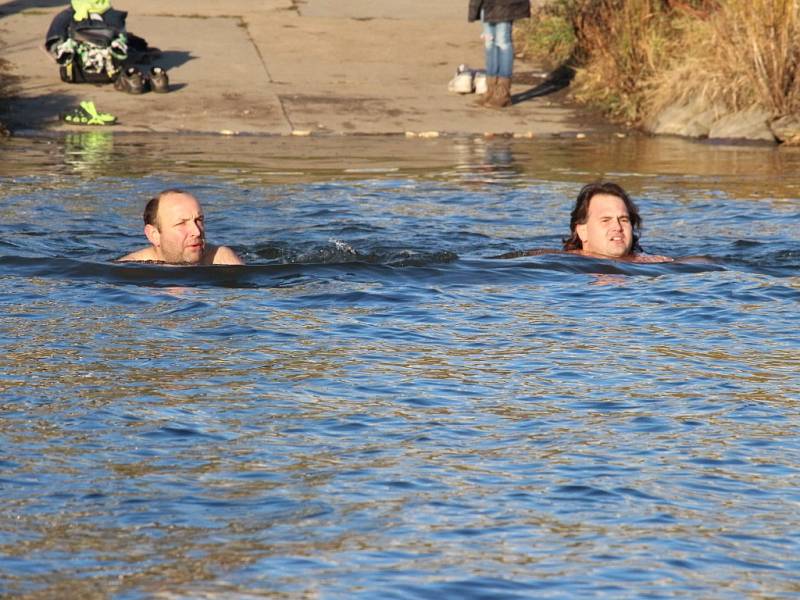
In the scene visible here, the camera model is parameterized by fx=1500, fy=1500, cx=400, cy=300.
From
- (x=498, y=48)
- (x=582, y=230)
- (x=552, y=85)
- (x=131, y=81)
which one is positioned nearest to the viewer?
(x=582, y=230)

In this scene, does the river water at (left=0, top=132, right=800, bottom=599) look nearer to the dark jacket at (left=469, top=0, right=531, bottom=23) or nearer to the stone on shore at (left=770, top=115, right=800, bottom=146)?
the stone on shore at (left=770, top=115, right=800, bottom=146)

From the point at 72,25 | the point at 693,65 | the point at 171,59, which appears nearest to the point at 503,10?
the point at 693,65

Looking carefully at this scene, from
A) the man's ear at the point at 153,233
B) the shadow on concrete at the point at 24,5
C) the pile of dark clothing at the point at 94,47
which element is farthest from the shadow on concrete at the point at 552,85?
the man's ear at the point at 153,233

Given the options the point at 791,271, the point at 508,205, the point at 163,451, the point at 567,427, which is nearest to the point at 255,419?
the point at 163,451

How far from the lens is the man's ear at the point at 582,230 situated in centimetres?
1083

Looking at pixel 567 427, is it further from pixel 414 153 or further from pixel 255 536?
pixel 414 153

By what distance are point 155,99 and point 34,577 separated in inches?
597

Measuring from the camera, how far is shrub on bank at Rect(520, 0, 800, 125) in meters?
17.7

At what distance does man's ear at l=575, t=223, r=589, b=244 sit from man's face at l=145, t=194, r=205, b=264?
2.75 m

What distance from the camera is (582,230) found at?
35.7 ft

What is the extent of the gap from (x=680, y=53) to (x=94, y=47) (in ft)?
24.9

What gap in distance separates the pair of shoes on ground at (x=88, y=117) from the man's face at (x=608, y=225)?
914 centimetres

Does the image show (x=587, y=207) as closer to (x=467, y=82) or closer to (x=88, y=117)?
(x=88, y=117)

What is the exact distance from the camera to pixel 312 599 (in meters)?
4.69
